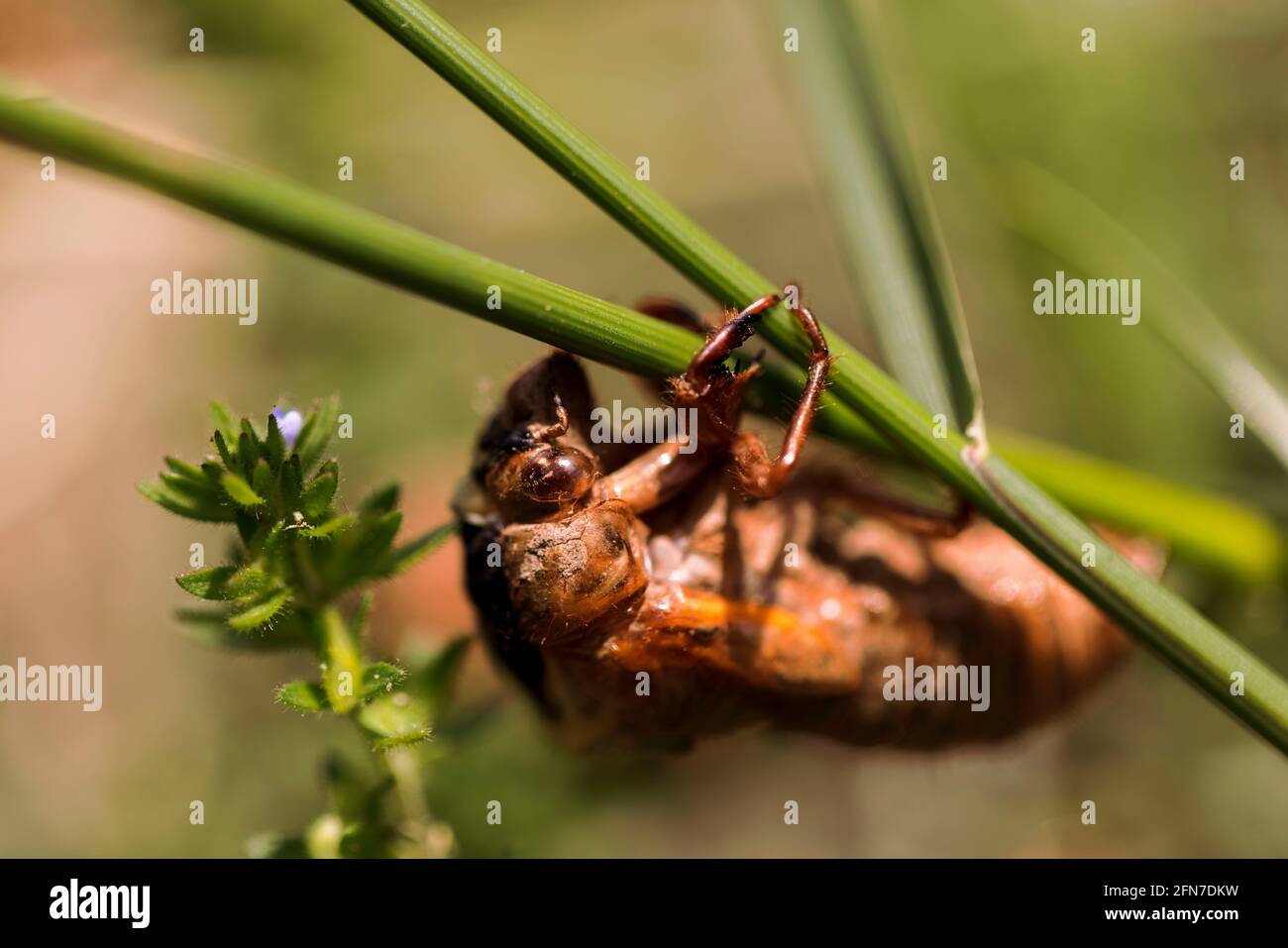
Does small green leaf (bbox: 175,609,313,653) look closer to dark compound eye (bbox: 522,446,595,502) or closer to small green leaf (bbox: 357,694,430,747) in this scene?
small green leaf (bbox: 357,694,430,747)

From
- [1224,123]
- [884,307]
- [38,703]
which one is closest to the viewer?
[884,307]

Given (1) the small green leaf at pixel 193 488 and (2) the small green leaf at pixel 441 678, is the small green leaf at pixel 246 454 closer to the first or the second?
(1) the small green leaf at pixel 193 488

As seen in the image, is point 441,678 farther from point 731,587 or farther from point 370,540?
point 731,587

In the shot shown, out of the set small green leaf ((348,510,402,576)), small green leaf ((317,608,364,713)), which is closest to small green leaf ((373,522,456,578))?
small green leaf ((348,510,402,576))

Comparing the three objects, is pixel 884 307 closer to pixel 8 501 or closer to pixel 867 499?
pixel 867 499

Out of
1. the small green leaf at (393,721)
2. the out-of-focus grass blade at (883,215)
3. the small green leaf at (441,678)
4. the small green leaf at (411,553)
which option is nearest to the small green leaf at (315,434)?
the small green leaf at (411,553)
